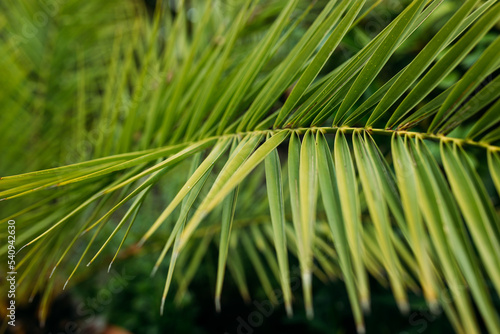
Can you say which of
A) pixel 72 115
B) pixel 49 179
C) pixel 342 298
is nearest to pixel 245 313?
pixel 342 298

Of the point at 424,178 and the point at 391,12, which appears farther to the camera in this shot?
the point at 391,12

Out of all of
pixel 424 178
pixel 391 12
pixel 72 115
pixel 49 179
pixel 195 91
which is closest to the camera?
pixel 424 178

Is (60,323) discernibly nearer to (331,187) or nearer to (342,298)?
(342,298)

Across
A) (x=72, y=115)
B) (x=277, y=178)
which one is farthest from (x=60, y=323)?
(x=277, y=178)

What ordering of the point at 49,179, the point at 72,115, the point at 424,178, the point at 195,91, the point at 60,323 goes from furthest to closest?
the point at 72,115
the point at 60,323
the point at 195,91
the point at 49,179
the point at 424,178

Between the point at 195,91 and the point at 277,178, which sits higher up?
the point at 195,91

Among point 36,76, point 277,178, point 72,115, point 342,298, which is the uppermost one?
point 36,76
